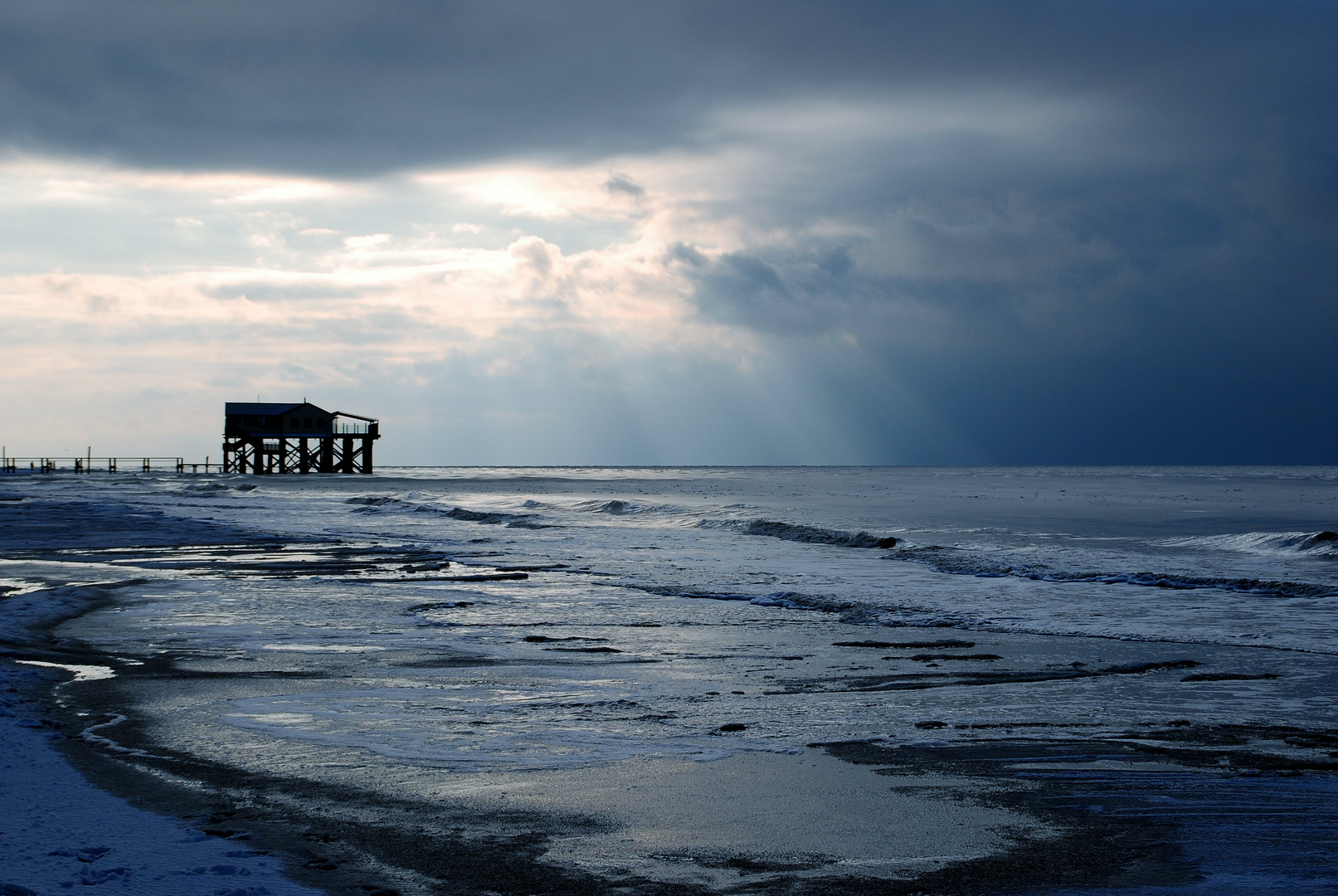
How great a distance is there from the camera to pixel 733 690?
26.3ft

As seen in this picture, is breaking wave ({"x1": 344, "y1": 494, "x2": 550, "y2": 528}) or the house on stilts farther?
the house on stilts

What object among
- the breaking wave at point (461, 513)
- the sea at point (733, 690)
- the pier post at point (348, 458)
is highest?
the pier post at point (348, 458)

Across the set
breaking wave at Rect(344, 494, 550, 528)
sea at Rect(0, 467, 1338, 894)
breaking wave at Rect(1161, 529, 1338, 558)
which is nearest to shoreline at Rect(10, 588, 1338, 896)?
sea at Rect(0, 467, 1338, 894)

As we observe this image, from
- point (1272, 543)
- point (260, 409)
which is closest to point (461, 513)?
point (1272, 543)

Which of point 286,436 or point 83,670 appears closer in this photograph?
point 83,670

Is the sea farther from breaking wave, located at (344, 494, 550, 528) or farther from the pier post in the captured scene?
the pier post

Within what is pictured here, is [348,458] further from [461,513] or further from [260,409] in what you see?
[461,513]

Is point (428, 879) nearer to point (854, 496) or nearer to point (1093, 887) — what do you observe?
point (1093, 887)

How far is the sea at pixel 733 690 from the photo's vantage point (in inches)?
186

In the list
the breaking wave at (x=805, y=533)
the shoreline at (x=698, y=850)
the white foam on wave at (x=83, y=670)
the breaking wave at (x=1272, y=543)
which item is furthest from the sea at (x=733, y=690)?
the breaking wave at (x=805, y=533)

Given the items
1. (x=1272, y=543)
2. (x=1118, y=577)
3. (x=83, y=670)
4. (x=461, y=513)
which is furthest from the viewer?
(x=461, y=513)

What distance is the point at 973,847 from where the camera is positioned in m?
4.52

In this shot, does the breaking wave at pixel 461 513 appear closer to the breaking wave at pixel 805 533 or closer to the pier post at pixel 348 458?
the breaking wave at pixel 805 533

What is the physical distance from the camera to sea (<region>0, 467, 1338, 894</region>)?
15.5ft
